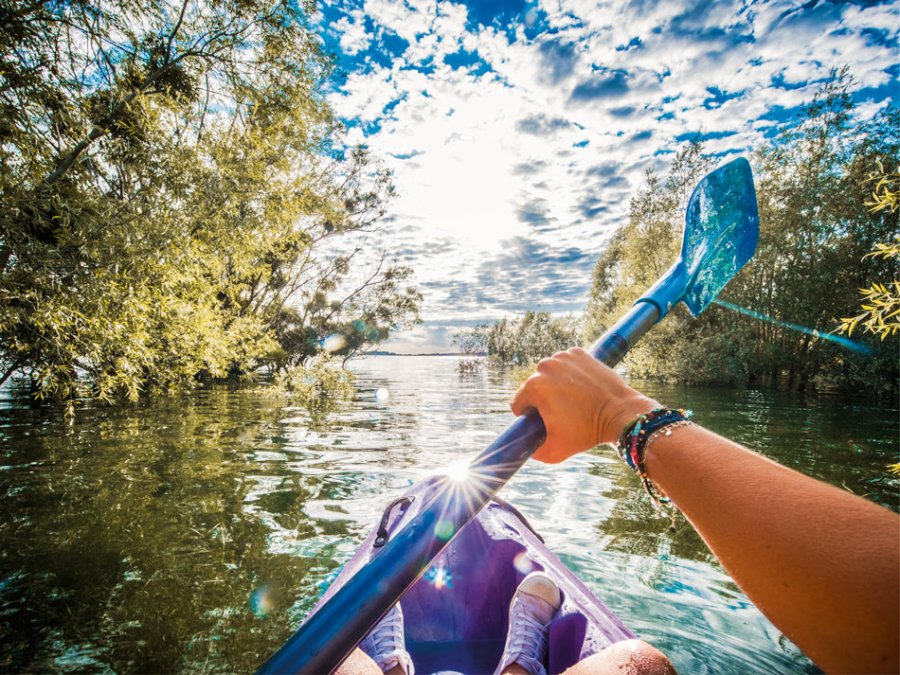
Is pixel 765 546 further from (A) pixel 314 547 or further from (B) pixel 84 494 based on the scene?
(B) pixel 84 494

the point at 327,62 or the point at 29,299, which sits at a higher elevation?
the point at 327,62

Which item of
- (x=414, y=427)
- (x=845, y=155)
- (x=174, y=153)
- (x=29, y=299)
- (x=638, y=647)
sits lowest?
(x=414, y=427)

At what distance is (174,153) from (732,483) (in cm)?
977

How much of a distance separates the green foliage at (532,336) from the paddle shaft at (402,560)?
71.2m

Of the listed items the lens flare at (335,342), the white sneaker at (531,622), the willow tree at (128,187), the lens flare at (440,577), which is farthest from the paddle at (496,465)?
the lens flare at (335,342)

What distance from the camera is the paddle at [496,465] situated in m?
0.96

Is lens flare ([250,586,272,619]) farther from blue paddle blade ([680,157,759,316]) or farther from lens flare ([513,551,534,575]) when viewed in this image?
blue paddle blade ([680,157,759,316])

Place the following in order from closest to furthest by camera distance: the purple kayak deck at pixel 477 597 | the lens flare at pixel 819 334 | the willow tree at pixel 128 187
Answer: the purple kayak deck at pixel 477 597, the willow tree at pixel 128 187, the lens flare at pixel 819 334

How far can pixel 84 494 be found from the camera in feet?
18.0

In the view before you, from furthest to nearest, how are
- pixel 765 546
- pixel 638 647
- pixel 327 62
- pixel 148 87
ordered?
pixel 327 62, pixel 148 87, pixel 638 647, pixel 765 546

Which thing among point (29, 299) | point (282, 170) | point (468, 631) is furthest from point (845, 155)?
point (29, 299)

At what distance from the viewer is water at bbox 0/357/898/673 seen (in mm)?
2834

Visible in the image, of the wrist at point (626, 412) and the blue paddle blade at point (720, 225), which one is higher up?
the blue paddle blade at point (720, 225)

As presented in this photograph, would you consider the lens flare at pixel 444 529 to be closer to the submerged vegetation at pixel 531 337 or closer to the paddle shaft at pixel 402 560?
the paddle shaft at pixel 402 560
